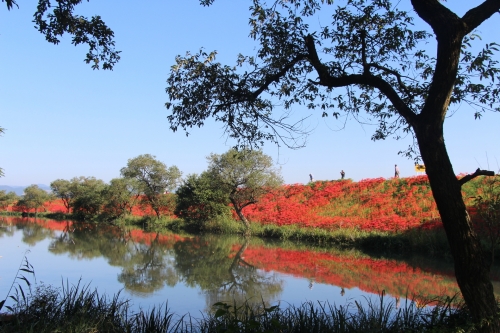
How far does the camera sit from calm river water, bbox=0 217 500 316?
8.60 meters

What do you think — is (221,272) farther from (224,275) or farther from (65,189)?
(65,189)

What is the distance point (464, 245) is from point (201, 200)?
20.8 meters

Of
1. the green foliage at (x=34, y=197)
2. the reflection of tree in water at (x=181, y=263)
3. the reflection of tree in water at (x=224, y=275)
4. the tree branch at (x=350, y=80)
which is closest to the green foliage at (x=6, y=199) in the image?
the green foliage at (x=34, y=197)

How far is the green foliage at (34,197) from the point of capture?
39.5 m

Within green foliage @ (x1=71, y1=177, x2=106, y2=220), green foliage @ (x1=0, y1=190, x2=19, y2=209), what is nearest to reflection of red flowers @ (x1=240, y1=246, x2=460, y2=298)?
green foliage @ (x1=71, y1=177, x2=106, y2=220)

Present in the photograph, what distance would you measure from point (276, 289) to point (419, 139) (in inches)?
255

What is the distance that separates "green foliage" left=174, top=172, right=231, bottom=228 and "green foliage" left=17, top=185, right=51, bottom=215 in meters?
20.2

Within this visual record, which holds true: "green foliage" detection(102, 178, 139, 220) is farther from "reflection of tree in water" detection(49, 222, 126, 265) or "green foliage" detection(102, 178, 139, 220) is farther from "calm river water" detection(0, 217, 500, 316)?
"calm river water" detection(0, 217, 500, 316)

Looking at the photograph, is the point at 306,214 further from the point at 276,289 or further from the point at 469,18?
the point at 469,18

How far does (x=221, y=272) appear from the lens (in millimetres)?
11727

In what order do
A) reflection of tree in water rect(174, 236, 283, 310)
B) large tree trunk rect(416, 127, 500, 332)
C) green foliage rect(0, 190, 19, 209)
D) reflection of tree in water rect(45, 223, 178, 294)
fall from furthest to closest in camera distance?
green foliage rect(0, 190, 19, 209) < reflection of tree in water rect(45, 223, 178, 294) < reflection of tree in water rect(174, 236, 283, 310) < large tree trunk rect(416, 127, 500, 332)

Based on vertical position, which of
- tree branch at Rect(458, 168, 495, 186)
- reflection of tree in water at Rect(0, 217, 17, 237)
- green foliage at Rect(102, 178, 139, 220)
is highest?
green foliage at Rect(102, 178, 139, 220)

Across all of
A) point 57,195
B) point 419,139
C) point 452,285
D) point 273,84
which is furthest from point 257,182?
point 57,195

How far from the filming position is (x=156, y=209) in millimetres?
29109
